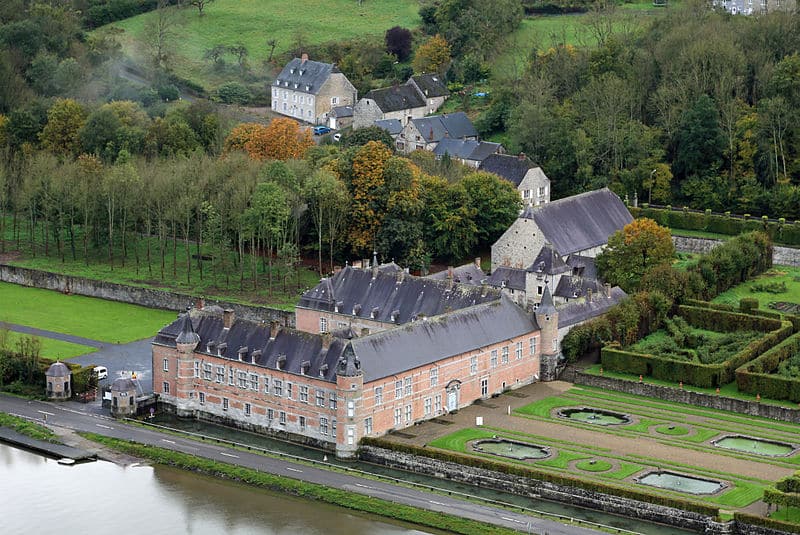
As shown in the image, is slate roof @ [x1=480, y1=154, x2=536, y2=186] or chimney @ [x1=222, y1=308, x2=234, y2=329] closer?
chimney @ [x1=222, y1=308, x2=234, y2=329]

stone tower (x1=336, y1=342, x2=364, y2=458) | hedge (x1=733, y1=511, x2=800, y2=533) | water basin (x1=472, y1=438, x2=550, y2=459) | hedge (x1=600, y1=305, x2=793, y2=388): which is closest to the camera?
hedge (x1=733, y1=511, x2=800, y2=533)

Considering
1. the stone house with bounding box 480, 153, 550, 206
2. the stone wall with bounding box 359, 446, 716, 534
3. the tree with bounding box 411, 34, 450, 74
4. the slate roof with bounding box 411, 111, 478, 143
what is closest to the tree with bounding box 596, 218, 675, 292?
the stone house with bounding box 480, 153, 550, 206

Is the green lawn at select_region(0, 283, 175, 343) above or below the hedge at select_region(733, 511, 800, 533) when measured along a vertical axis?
above

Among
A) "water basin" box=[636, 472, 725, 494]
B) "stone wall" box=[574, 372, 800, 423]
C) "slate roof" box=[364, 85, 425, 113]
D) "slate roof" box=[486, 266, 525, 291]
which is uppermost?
"slate roof" box=[364, 85, 425, 113]

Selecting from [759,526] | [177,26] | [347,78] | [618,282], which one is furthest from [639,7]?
[759,526]

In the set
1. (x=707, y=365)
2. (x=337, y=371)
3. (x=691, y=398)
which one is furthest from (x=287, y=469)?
(x=707, y=365)

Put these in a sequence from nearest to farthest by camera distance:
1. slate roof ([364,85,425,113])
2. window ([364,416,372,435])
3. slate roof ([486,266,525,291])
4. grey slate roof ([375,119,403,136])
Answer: window ([364,416,372,435]) < slate roof ([486,266,525,291]) < grey slate roof ([375,119,403,136]) < slate roof ([364,85,425,113])

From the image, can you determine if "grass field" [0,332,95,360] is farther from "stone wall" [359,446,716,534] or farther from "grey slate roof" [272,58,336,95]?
"grey slate roof" [272,58,336,95]

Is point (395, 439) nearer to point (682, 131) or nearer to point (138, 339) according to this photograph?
point (138, 339)

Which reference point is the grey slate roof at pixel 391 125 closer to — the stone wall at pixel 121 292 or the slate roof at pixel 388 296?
the stone wall at pixel 121 292
